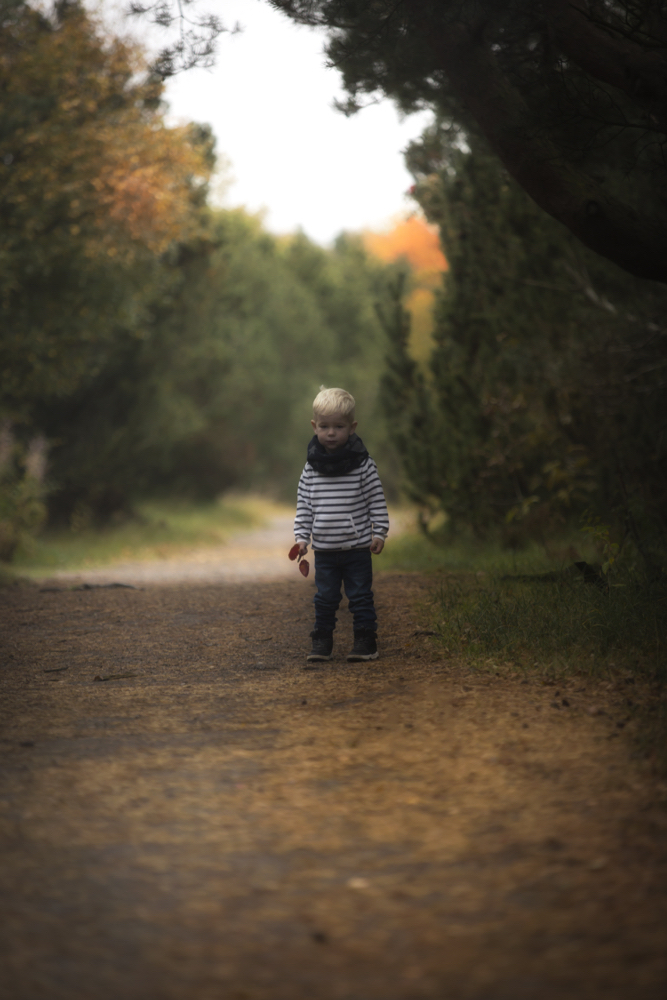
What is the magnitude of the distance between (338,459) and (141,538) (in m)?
13.5

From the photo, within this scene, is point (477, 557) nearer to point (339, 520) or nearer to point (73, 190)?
point (339, 520)

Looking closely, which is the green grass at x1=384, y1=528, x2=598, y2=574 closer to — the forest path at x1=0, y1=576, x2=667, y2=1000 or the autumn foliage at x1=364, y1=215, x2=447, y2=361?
the forest path at x1=0, y1=576, x2=667, y2=1000

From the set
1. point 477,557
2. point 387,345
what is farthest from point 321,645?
point 387,345

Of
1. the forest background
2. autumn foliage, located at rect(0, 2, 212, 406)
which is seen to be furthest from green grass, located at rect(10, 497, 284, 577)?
autumn foliage, located at rect(0, 2, 212, 406)

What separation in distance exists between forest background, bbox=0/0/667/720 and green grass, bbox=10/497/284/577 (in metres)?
Answer: 0.43

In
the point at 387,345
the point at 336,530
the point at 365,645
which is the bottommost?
the point at 365,645

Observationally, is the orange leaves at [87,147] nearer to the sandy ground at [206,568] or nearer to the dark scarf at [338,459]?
the sandy ground at [206,568]

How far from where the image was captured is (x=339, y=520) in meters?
5.93

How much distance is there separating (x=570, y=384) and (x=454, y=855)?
815 cm

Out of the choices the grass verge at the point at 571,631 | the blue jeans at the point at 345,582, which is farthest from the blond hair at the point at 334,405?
the grass verge at the point at 571,631

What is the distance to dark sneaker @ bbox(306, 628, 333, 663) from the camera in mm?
5859

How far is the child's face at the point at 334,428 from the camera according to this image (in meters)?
5.88

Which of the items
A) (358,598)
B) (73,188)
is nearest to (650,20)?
(358,598)

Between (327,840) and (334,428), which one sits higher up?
(334,428)
